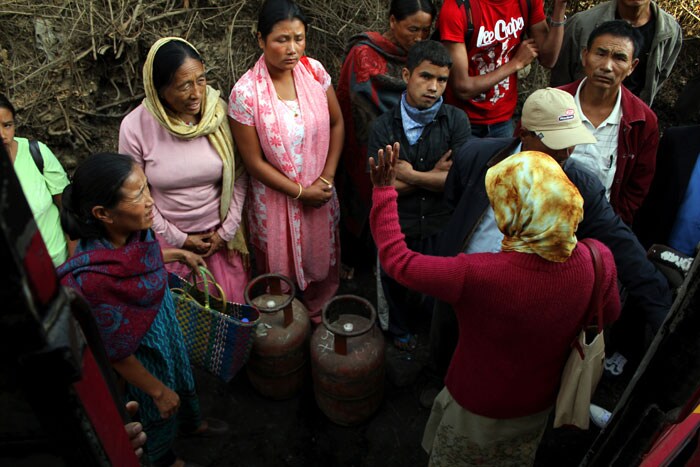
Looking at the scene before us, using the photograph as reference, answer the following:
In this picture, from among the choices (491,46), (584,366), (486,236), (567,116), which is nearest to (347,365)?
(486,236)

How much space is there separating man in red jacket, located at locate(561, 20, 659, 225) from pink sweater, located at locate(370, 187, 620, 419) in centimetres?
121

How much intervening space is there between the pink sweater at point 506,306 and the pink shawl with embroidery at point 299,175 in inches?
45.3

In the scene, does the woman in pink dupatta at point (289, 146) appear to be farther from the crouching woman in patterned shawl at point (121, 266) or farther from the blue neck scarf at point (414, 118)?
the crouching woman in patterned shawl at point (121, 266)

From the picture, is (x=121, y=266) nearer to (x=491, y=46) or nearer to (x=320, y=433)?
(x=320, y=433)

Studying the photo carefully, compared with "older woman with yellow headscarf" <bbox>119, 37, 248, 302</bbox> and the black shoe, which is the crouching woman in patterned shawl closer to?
"older woman with yellow headscarf" <bbox>119, 37, 248, 302</bbox>

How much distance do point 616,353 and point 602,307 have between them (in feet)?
6.26

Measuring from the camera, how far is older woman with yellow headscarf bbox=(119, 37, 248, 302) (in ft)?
8.12

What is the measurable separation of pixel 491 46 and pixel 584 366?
7.59 ft

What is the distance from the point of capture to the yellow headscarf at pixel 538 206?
1527mm

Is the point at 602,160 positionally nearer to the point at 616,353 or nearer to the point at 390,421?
the point at 616,353

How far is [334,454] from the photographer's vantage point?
2.84 meters

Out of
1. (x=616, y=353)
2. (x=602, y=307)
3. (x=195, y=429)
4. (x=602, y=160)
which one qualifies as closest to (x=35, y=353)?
(x=602, y=307)

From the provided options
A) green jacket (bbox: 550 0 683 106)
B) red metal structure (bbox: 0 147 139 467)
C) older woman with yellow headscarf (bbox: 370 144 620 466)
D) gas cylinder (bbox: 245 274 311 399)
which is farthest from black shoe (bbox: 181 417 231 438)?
green jacket (bbox: 550 0 683 106)

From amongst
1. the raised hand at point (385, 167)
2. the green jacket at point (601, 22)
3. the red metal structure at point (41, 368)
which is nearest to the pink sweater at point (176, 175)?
the raised hand at point (385, 167)
